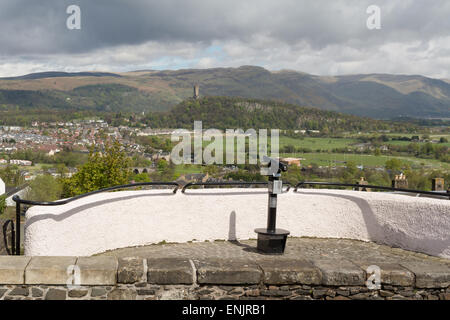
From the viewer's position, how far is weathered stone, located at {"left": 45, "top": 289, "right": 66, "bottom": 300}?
3.79 m

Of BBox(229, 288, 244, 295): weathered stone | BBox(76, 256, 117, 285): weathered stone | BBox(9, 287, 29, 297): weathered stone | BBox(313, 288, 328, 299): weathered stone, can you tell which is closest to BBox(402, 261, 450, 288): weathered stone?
BBox(313, 288, 328, 299): weathered stone

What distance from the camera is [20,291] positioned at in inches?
148

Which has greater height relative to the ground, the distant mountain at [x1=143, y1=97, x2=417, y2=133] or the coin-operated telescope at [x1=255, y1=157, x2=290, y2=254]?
the distant mountain at [x1=143, y1=97, x2=417, y2=133]

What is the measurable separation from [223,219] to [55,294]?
3153 mm

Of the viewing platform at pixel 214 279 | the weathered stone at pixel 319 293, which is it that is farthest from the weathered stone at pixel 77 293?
the weathered stone at pixel 319 293

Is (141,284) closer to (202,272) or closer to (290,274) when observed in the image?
(202,272)

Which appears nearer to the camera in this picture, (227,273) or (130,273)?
(130,273)

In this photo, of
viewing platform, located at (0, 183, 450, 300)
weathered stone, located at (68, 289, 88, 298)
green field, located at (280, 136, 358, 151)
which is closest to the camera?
weathered stone, located at (68, 289, 88, 298)

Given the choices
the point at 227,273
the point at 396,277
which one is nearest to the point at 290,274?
the point at 227,273

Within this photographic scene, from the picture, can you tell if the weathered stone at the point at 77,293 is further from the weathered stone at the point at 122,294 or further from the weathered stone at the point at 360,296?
the weathered stone at the point at 360,296

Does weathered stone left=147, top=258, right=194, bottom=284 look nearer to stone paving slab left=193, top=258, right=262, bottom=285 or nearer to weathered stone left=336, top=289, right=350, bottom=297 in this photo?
stone paving slab left=193, top=258, right=262, bottom=285

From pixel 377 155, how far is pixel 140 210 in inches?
1999

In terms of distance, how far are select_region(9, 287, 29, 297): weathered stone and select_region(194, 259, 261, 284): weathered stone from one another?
1.51 meters

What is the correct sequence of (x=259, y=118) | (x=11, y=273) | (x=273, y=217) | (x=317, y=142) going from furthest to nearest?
(x=259, y=118), (x=317, y=142), (x=273, y=217), (x=11, y=273)
